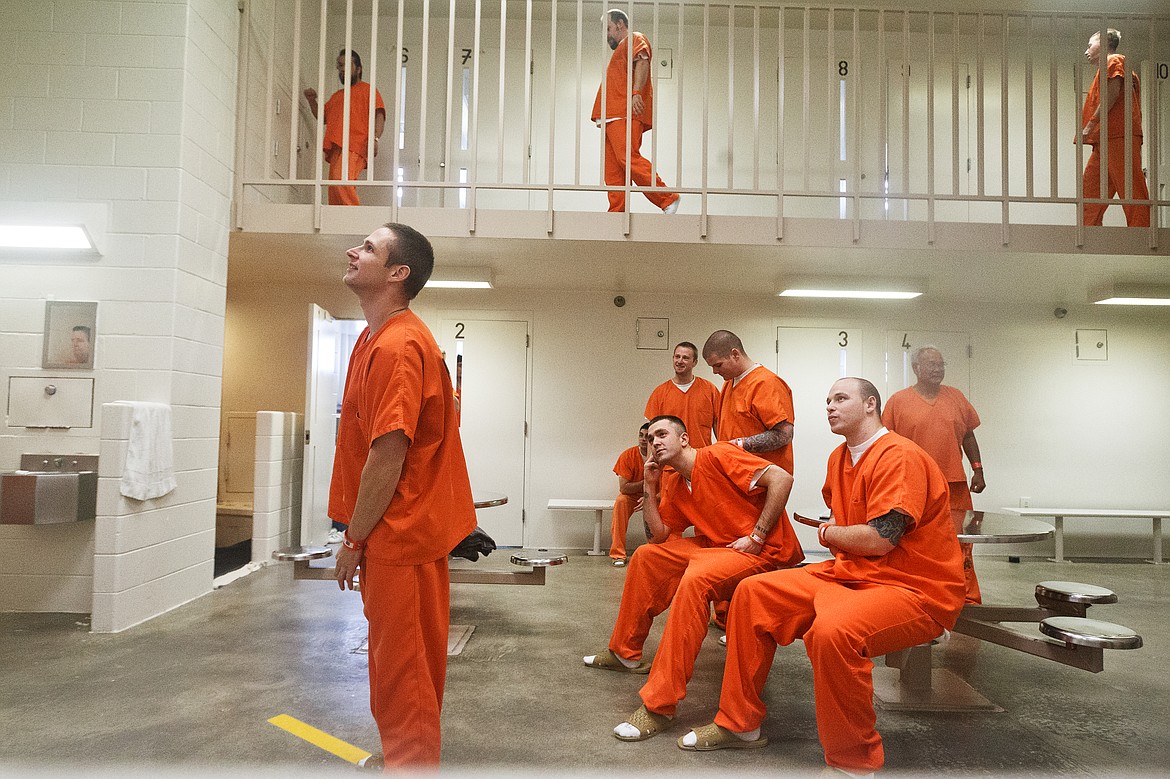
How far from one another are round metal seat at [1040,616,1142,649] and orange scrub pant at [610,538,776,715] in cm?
103

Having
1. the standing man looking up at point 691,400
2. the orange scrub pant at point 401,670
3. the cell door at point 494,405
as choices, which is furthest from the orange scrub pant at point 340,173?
the orange scrub pant at point 401,670

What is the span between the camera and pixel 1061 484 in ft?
22.6

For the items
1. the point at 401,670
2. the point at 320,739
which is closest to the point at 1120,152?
the point at 401,670

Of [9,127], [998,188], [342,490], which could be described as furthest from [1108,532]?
[9,127]

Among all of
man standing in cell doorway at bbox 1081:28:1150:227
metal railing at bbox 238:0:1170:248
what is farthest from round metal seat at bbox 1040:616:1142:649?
metal railing at bbox 238:0:1170:248

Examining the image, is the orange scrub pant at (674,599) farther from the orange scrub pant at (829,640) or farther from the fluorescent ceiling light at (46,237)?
the fluorescent ceiling light at (46,237)

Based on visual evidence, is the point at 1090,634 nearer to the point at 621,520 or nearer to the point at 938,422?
the point at 938,422

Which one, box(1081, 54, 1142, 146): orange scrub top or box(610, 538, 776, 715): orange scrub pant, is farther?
box(1081, 54, 1142, 146): orange scrub top

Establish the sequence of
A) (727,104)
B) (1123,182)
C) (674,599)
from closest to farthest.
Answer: (674,599) → (1123,182) → (727,104)

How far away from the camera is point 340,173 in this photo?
5988 mm

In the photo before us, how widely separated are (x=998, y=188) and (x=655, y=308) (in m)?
3.60

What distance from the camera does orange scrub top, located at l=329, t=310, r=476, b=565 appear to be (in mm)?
1866

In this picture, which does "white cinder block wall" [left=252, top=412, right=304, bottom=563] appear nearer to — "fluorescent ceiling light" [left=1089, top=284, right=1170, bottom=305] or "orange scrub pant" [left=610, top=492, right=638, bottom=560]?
"orange scrub pant" [left=610, top=492, right=638, bottom=560]

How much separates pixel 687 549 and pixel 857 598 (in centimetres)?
93
